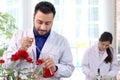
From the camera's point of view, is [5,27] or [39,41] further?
[5,27]

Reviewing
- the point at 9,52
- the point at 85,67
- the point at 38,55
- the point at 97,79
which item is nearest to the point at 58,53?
the point at 38,55

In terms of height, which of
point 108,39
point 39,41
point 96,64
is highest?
point 39,41

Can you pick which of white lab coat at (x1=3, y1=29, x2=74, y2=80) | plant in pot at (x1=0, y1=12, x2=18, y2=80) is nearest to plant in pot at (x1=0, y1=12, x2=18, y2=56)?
plant in pot at (x1=0, y1=12, x2=18, y2=80)

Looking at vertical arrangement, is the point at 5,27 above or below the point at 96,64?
above

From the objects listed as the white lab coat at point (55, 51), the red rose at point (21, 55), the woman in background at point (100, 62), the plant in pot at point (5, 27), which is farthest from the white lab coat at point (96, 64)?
the red rose at point (21, 55)

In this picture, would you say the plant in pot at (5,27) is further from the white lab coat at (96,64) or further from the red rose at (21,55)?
the red rose at (21,55)

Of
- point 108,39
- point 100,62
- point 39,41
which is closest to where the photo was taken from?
point 39,41

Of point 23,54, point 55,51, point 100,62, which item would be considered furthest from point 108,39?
point 23,54

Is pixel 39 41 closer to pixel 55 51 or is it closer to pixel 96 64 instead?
pixel 55 51

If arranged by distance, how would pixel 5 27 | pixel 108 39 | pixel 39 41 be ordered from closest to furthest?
pixel 39 41, pixel 108 39, pixel 5 27

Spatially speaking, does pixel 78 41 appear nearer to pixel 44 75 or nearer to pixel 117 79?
pixel 117 79

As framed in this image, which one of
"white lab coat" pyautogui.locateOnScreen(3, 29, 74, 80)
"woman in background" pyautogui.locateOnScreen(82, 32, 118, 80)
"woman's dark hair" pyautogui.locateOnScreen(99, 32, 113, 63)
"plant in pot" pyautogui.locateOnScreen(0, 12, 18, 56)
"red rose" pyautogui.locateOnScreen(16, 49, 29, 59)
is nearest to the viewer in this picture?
"red rose" pyautogui.locateOnScreen(16, 49, 29, 59)

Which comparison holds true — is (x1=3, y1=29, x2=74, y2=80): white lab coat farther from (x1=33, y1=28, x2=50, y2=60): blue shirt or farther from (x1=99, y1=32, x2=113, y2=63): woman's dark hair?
(x1=99, y1=32, x2=113, y2=63): woman's dark hair

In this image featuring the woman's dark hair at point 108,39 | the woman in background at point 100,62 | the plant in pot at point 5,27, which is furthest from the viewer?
the plant in pot at point 5,27
